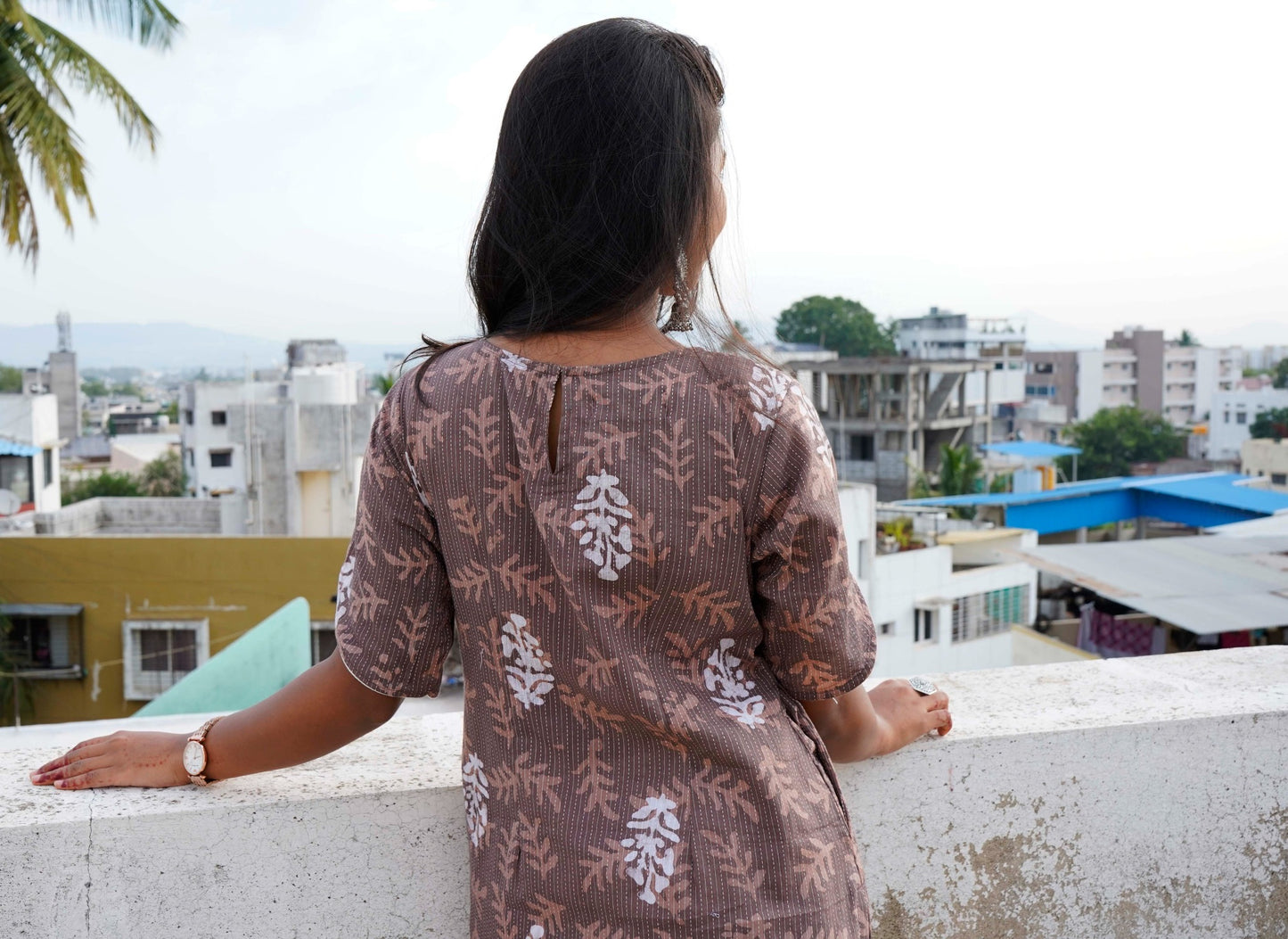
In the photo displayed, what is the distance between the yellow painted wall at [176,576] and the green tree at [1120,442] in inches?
1448

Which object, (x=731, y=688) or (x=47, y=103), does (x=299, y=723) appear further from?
(x=47, y=103)

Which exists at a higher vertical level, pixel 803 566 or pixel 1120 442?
pixel 803 566

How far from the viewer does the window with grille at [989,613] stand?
15711 millimetres

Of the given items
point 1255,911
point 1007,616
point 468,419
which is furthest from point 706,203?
point 1007,616

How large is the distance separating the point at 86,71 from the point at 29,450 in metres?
13.7

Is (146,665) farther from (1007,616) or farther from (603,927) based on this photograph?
(603,927)

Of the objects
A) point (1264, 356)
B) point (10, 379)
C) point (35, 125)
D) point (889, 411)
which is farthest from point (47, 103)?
point (1264, 356)

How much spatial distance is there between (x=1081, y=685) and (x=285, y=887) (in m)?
0.97

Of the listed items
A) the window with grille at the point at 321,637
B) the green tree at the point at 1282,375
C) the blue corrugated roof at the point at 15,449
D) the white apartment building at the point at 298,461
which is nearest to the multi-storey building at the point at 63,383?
the blue corrugated roof at the point at 15,449

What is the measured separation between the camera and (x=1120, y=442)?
42750mm

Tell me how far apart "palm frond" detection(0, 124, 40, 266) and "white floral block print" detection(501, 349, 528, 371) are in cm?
933

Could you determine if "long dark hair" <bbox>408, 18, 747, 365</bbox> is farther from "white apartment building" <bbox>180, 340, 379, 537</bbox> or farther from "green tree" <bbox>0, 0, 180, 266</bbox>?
"white apartment building" <bbox>180, 340, 379, 537</bbox>

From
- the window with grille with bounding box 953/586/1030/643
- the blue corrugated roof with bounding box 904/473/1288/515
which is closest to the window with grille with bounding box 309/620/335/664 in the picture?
the window with grille with bounding box 953/586/1030/643

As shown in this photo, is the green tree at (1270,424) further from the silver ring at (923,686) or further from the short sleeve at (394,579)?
the short sleeve at (394,579)
